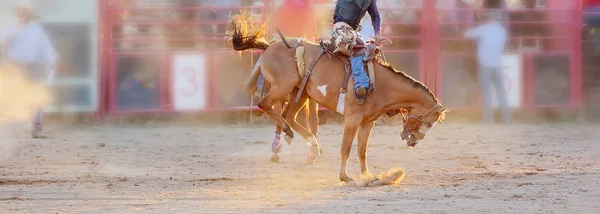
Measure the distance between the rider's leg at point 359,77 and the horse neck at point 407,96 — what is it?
267 mm

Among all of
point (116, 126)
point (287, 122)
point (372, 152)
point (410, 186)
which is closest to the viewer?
point (410, 186)

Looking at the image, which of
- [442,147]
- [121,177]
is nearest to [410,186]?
[121,177]

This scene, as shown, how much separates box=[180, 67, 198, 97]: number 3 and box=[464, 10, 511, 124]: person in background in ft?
12.9

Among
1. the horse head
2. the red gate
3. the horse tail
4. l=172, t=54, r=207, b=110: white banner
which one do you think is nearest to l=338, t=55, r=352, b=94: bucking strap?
the horse head

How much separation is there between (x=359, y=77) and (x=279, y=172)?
1.50 m

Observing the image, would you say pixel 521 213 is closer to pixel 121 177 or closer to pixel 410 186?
pixel 410 186

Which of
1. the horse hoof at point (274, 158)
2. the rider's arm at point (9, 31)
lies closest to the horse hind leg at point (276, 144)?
the horse hoof at point (274, 158)

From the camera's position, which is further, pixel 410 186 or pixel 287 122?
pixel 287 122

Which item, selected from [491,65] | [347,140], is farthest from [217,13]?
[347,140]

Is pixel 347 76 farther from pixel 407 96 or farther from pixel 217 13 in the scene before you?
pixel 217 13

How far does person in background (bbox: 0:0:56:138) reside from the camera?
1396 centimetres

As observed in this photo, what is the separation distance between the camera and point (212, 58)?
1571cm

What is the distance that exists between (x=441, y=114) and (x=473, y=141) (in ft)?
13.3

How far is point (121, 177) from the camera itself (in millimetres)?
10164
